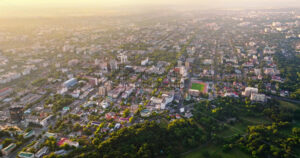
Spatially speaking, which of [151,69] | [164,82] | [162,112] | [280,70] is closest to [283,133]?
[162,112]

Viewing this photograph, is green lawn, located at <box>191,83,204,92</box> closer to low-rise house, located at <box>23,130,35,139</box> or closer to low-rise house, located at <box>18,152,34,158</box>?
low-rise house, located at <box>23,130,35,139</box>

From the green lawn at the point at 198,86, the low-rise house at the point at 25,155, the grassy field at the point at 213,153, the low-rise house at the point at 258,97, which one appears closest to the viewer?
the low-rise house at the point at 25,155

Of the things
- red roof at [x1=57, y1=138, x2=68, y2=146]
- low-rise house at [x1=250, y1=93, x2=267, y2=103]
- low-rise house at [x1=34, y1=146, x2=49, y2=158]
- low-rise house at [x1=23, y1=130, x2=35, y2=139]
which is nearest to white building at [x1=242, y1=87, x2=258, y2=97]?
low-rise house at [x1=250, y1=93, x2=267, y2=103]

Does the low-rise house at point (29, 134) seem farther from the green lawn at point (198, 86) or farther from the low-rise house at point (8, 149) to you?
the green lawn at point (198, 86)

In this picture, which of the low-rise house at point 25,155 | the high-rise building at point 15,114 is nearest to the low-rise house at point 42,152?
the low-rise house at point 25,155

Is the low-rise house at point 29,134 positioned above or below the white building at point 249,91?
below

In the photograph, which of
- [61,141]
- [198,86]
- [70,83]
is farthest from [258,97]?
[70,83]

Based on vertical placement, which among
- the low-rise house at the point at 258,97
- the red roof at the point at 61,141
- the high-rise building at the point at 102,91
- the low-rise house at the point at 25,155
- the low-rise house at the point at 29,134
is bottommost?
the low-rise house at the point at 25,155

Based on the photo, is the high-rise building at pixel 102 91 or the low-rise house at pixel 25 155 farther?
the high-rise building at pixel 102 91
